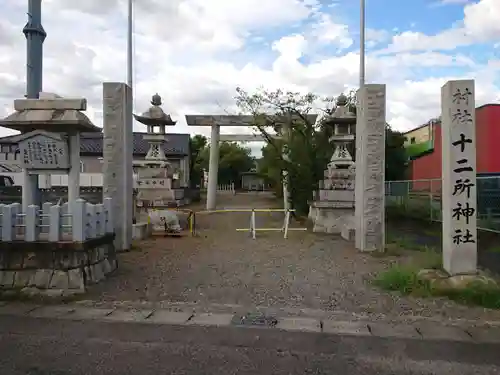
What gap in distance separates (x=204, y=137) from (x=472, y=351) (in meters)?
45.6

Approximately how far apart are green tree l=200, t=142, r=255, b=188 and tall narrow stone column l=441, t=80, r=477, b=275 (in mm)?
39361

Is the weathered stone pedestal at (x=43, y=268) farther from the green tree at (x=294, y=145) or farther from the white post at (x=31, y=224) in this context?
the green tree at (x=294, y=145)

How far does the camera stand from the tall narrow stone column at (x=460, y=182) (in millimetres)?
6988

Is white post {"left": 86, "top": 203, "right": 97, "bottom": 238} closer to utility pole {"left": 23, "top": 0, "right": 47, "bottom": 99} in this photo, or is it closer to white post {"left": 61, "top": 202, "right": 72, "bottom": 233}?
white post {"left": 61, "top": 202, "right": 72, "bottom": 233}

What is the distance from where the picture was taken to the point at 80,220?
6961 mm

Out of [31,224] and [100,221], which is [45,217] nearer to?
[31,224]

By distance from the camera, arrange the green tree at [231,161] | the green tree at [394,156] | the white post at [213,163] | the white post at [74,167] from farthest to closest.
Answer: the green tree at [231,161] < the green tree at [394,156] < the white post at [213,163] < the white post at [74,167]

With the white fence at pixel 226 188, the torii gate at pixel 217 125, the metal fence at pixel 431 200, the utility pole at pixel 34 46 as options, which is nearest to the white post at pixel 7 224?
the utility pole at pixel 34 46

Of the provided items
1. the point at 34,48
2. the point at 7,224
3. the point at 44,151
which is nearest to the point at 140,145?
the point at 34,48

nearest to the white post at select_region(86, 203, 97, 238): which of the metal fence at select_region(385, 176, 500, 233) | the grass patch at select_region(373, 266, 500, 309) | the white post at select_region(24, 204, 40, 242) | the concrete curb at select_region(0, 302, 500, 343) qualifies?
the white post at select_region(24, 204, 40, 242)

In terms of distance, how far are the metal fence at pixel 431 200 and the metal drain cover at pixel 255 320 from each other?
249 inches

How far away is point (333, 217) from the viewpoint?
14828 mm

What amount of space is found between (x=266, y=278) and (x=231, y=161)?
136 ft

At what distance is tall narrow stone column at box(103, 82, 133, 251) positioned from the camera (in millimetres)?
10695
